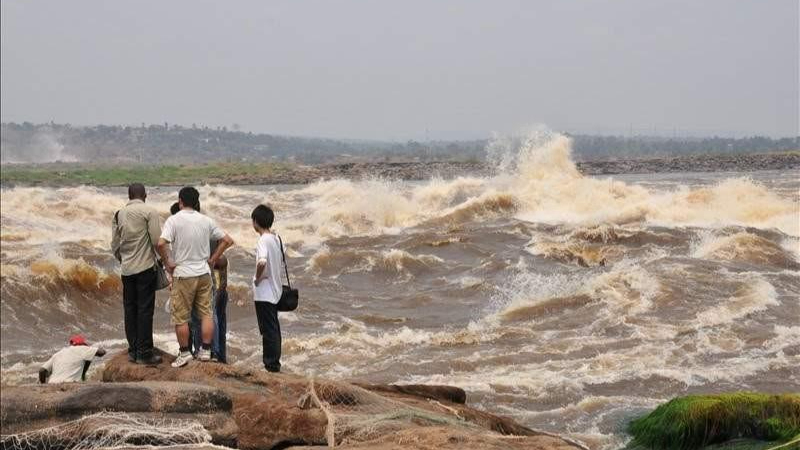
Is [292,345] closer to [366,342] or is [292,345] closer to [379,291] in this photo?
[366,342]

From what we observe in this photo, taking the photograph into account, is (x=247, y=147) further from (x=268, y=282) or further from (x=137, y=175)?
(x=268, y=282)

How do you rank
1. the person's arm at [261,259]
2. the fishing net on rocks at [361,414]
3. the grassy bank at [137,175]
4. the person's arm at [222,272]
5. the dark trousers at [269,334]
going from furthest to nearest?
the grassy bank at [137,175] < the person's arm at [222,272] < the dark trousers at [269,334] < the person's arm at [261,259] < the fishing net on rocks at [361,414]

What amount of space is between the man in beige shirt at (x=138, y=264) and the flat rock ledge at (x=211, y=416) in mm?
252

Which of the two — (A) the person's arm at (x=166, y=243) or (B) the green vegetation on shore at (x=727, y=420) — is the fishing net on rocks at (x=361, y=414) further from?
(B) the green vegetation on shore at (x=727, y=420)

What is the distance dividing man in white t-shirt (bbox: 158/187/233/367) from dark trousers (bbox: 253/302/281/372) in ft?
1.54

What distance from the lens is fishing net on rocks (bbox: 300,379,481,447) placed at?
5.28 meters

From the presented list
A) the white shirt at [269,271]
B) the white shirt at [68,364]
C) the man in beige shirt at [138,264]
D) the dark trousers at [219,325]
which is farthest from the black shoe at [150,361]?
the white shirt at [269,271]

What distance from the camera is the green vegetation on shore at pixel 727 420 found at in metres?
6.21

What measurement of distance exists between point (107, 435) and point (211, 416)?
63cm

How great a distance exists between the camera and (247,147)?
130 metres

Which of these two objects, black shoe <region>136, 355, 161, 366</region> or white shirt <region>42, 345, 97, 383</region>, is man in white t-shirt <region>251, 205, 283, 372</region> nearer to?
black shoe <region>136, 355, 161, 366</region>

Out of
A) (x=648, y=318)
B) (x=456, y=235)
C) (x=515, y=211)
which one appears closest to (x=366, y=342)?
(x=648, y=318)

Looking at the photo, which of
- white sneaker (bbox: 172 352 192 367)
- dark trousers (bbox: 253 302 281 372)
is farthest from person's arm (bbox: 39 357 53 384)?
dark trousers (bbox: 253 302 281 372)

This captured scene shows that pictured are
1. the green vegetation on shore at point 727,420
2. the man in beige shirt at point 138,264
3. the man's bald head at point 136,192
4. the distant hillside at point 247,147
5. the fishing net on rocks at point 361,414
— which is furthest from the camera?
the distant hillside at point 247,147
